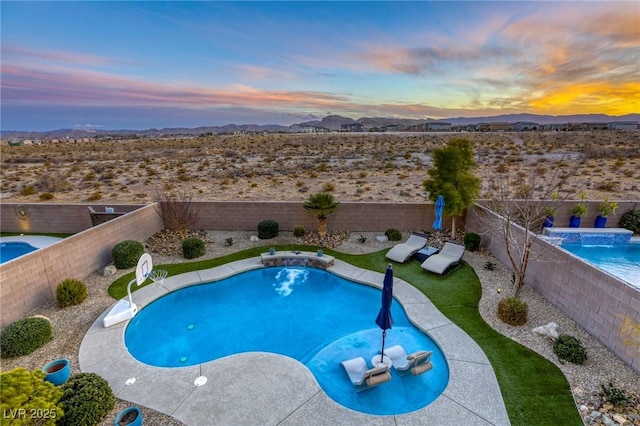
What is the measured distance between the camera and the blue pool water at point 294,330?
726cm

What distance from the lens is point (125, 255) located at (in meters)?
12.6

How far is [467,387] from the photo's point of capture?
6.83m

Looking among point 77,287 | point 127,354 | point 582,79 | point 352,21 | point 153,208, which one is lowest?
point 127,354

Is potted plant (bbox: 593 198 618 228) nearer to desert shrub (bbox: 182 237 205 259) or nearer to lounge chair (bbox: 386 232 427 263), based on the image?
lounge chair (bbox: 386 232 427 263)

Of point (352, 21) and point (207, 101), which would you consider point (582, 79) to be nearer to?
point (352, 21)

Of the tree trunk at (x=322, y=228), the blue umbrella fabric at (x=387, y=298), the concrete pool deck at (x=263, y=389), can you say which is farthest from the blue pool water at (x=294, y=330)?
the tree trunk at (x=322, y=228)

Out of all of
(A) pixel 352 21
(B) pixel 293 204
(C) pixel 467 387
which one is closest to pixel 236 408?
(C) pixel 467 387

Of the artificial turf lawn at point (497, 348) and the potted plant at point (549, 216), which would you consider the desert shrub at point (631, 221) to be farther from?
the artificial turf lawn at point (497, 348)

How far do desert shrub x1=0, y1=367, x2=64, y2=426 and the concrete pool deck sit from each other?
1.98 m

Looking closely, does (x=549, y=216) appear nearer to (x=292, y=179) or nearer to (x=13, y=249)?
(x=292, y=179)

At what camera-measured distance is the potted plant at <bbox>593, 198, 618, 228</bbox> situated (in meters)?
15.5

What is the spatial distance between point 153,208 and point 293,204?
740cm

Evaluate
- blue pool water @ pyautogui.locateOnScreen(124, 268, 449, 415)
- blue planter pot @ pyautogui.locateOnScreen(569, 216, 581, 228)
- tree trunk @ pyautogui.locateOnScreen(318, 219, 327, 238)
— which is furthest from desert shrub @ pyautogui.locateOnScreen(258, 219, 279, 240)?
blue planter pot @ pyautogui.locateOnScreen(569, 216, 581, 228)

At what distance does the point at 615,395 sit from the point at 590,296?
2.87m
